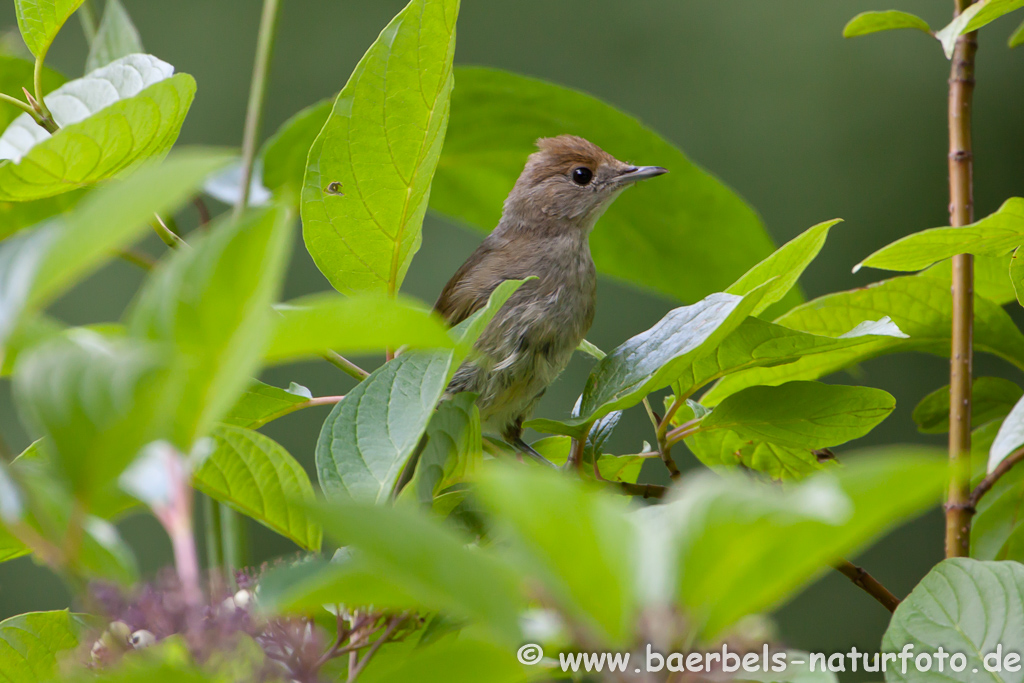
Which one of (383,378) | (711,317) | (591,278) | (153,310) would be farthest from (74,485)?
(591,278)

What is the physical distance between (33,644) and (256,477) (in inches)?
10.3

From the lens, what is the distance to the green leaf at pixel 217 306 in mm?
339

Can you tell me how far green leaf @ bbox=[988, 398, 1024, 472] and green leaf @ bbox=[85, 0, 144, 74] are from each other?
3.96ft

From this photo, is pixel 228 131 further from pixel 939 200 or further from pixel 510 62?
pixel 939 200

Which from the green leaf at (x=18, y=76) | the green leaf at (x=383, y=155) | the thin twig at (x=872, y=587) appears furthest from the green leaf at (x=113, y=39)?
the thin twig at (x=872, y=587)

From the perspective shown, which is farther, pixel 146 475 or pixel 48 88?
pixel 48 88

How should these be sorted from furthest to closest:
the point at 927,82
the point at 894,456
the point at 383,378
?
the point at 927,82
the point at 383,378
the point at 894,456

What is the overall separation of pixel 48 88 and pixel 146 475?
1.03 meters

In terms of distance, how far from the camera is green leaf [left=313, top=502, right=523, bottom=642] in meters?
0.33

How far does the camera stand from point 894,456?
0.30 m

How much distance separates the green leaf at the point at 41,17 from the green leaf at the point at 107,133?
0.08 metres

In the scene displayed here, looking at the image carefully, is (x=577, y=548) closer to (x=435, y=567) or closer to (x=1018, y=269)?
(x=435, y=567)

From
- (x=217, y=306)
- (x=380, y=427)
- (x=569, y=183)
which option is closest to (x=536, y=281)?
(x=569, y=183)
